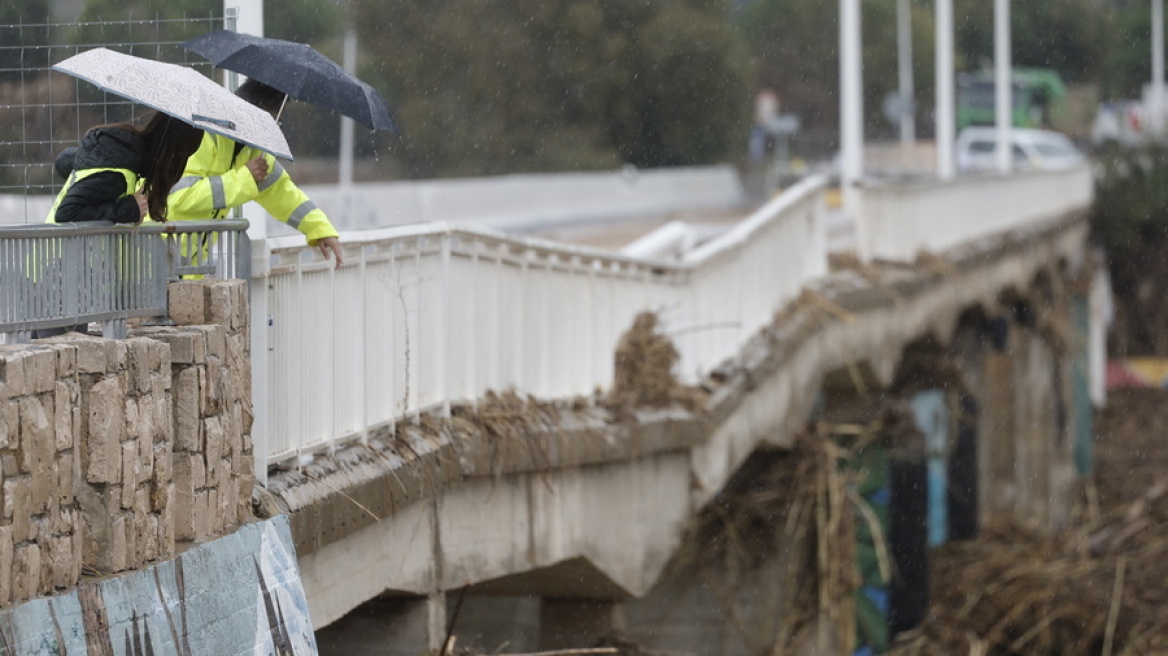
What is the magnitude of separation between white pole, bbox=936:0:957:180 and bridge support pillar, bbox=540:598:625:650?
14.4 metres

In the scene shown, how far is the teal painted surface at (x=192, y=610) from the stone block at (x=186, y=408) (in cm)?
31

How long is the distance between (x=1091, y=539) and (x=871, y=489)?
5.57 m

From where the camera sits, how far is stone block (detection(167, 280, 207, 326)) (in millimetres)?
5328

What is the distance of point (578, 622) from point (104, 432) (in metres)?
6.14

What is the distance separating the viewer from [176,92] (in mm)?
5199

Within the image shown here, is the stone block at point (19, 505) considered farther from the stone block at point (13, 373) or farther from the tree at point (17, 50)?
the tree at point (17, 50)

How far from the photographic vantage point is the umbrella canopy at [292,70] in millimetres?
5895

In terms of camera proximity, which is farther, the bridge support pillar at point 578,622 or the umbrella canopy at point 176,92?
the bridge support pillar at point 578,622

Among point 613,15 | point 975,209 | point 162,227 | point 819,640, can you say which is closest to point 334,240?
point 162,227

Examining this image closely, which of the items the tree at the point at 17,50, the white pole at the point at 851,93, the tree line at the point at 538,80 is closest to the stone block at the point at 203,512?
the tree at the point at 17,50

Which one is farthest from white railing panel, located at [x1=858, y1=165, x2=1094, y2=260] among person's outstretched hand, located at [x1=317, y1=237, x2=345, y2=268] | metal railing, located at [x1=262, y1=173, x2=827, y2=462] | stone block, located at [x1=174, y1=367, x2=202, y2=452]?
stone block, located at [x1=174, y1=367, x2=202, y2=452]

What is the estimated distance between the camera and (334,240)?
6367 mm

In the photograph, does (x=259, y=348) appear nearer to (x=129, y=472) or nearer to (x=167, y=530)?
(x=167, y=530)

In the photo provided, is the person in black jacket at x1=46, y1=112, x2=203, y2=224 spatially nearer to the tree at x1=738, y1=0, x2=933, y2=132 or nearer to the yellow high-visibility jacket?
the yellow high-visibility jacket
